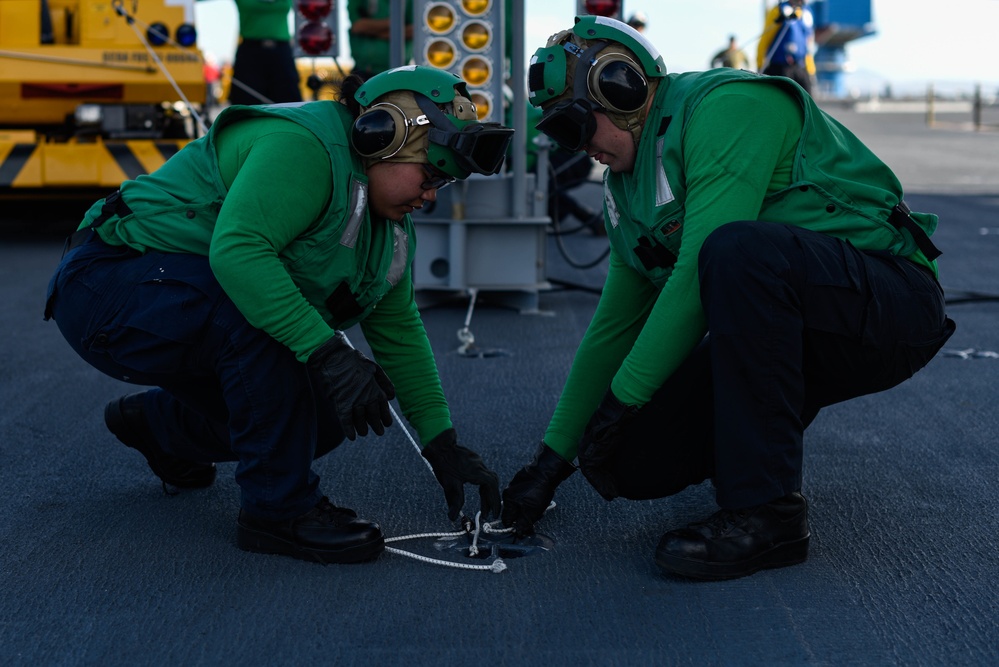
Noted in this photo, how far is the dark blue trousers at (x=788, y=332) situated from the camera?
248cm

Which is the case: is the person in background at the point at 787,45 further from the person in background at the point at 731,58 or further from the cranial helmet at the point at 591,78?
the cranial helmet at the point at 591,78

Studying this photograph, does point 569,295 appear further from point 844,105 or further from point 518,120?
point 844,105

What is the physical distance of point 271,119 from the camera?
2602 millimetres

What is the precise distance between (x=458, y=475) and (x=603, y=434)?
0.43 meters

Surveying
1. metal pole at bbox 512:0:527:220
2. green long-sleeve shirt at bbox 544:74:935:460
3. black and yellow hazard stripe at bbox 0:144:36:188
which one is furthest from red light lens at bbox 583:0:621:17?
black and yellow hazard stripe at bbox 0:144:36:188

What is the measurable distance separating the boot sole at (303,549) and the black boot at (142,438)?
47 centimetres

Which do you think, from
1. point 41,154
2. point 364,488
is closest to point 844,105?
point 41,154

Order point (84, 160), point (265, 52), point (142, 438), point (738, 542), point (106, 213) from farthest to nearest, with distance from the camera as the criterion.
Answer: point (84, 160)
point (265, 52)
point (142, 438)
point (106, 213)
point (738, 542)

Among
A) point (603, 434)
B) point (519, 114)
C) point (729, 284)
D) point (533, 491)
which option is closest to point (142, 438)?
point (533, 491)

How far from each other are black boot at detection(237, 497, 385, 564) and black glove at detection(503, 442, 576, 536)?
310 millimetres

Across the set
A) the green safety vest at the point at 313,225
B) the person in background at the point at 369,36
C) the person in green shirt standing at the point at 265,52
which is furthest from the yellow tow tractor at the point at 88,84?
the green safety vest at the point at 313,225

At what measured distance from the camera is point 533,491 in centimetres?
283

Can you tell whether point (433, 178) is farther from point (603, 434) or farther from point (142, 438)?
point (142, 438)

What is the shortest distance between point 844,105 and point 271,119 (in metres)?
51.5
